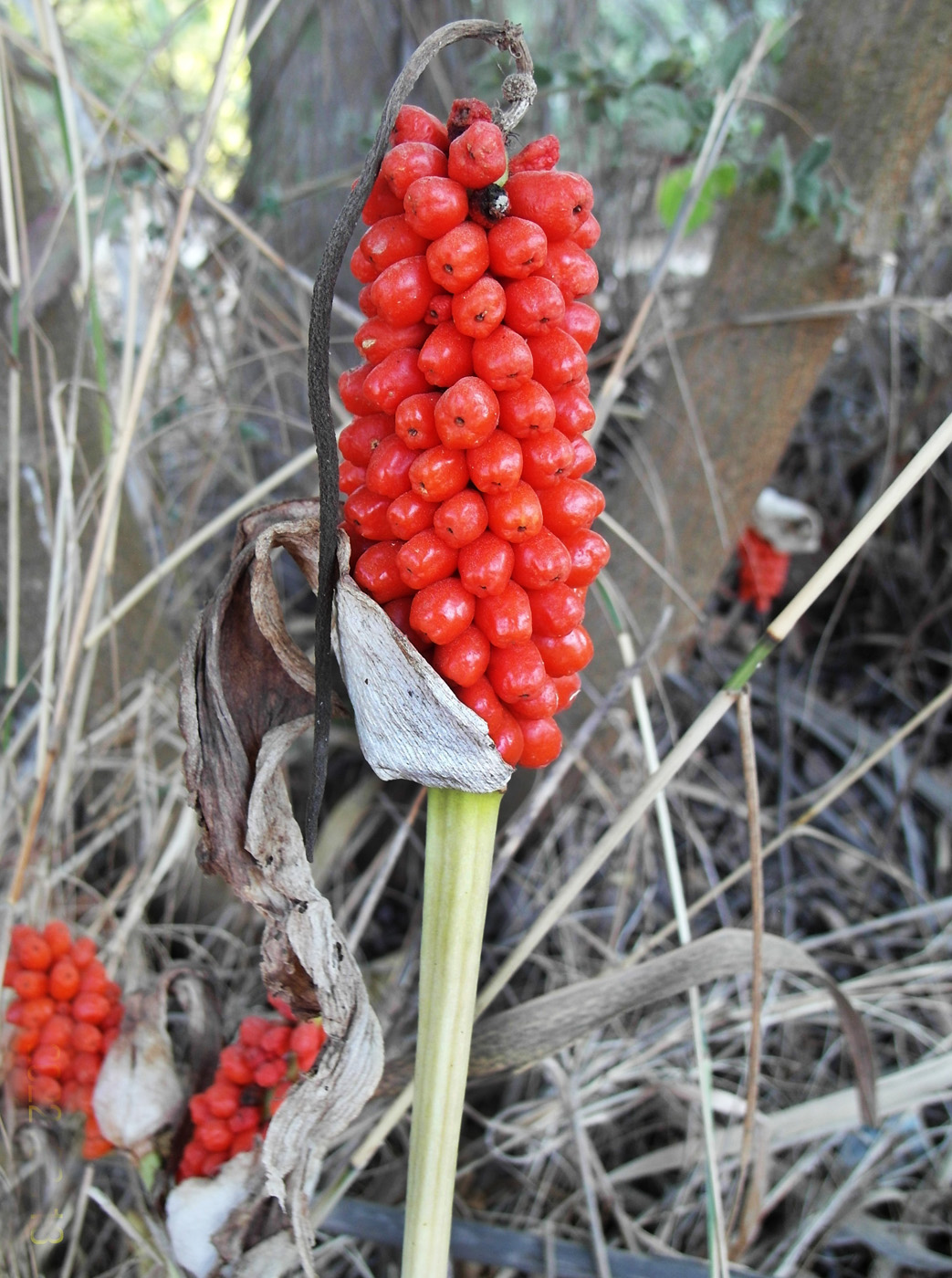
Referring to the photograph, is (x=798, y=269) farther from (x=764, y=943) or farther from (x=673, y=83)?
(x=764, y=943)

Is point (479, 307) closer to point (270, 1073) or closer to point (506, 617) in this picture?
point (506, 617)

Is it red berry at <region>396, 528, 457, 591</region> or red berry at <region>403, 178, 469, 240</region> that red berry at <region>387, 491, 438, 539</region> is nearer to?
red berry at <region>396, 528, 457, 591</region>

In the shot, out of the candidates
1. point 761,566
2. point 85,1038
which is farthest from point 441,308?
point 761,566

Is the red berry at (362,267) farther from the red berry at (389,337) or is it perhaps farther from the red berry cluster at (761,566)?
the red berry cluster at (761,566)

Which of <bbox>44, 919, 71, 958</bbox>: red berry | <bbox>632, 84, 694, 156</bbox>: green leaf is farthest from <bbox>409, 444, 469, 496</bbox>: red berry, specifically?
<bbox>632, 84, 694, 156</bbox>: green leaf

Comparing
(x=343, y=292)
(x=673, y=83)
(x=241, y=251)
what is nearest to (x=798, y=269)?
(x=673, y=83)

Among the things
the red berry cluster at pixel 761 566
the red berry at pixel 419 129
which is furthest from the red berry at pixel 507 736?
the red berry cluster at pixel 761 566

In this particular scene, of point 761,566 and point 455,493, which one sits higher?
point 455,493
